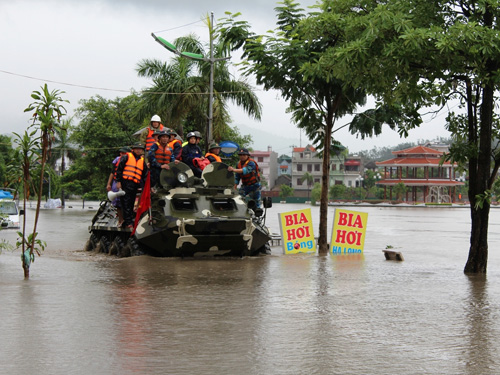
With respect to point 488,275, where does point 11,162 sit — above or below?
above

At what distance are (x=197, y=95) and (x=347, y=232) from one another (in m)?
18.2

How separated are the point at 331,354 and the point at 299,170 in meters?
129

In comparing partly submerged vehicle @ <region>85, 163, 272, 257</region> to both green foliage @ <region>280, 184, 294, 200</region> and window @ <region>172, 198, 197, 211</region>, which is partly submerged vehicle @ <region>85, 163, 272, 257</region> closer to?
window @ <region>172, 198, 197, 211</region>

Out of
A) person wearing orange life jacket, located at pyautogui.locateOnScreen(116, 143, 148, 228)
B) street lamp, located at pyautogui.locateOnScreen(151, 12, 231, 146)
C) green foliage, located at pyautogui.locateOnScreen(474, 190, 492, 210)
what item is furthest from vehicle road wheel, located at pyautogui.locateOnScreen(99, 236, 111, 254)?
street lamp, located at pyautogui.locateOnScreen(151, 12, 231, 146)

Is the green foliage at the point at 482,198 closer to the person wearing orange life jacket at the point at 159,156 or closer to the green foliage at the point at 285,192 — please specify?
the person wearing orange life jacket at the point at 159,156

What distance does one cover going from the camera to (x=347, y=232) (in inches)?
722

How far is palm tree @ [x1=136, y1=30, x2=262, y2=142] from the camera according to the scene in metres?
35.1

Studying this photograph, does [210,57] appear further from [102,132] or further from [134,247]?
[102,132]

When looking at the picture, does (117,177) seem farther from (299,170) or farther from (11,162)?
(299,170)

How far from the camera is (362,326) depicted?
333 inches

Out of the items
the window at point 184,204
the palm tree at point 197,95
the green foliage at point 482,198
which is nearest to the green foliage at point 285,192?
the palm tree at point 197,95

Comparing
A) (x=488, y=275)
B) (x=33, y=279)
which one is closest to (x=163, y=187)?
(x=33, y=279)

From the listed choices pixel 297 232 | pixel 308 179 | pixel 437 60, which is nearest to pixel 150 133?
pixel 297 232

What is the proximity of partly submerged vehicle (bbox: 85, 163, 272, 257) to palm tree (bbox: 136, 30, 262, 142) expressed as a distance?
60.0ft
